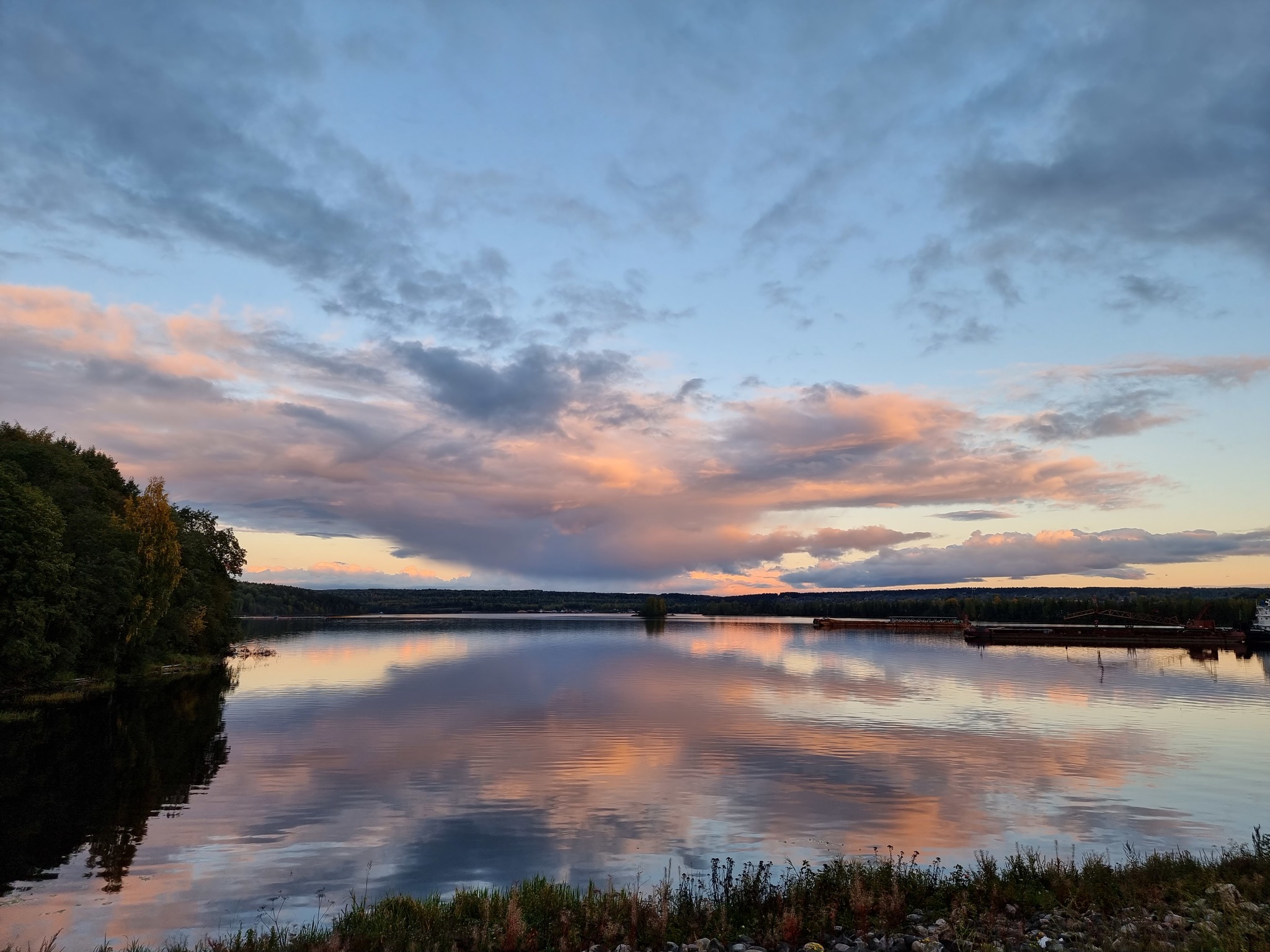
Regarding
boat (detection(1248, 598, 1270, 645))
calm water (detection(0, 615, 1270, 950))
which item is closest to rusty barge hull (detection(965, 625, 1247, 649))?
boat (detection(1248, 598, 1270, 645))

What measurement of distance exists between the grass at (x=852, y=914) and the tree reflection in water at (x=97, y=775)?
364 inches

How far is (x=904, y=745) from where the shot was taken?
41.6 metres

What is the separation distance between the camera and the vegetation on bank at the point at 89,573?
49.3m

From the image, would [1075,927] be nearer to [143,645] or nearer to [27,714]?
[27,714]

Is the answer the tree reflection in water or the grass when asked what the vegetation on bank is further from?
the grass

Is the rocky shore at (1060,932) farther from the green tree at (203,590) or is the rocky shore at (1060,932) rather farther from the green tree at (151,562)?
the green tree at (203,590)

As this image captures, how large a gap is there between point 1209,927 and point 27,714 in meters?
60.8

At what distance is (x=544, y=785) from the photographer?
3269 centimetres

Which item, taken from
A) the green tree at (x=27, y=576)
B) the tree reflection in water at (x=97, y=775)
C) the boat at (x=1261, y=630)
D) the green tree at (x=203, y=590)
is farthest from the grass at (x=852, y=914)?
the boat at (x=1261, y=630)

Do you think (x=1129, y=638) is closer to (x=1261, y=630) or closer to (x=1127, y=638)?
(x=1127, y=638)

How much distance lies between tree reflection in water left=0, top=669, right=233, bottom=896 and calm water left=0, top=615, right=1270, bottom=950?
15cm

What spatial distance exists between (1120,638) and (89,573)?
166 metres

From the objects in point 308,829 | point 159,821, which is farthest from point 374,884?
point 159,821

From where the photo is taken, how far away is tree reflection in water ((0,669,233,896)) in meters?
23.0
